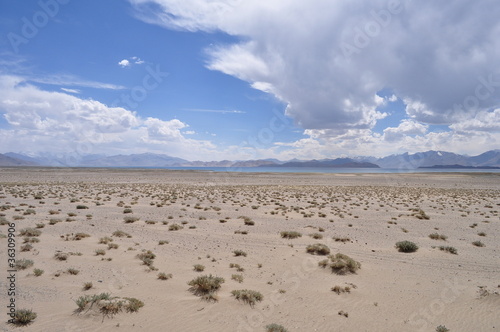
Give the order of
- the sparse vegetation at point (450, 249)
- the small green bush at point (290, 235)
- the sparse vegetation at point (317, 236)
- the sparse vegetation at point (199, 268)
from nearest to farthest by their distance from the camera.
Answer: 1. the sparse vegetation at point (199, 268)
2. the sparse vegetation at point (450, 249)
3. the sparse vegetation at point (317, 236)
4. the small green bush at point (290, 235)

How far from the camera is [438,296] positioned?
28.0ft

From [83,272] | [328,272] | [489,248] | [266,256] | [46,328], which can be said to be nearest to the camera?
[46,328]

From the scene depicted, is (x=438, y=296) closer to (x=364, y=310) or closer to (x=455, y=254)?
(x=364, y=310)

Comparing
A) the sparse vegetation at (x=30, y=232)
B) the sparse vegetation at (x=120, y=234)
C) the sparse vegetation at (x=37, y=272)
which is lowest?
the sparse vegetation at (x=120, y=234)

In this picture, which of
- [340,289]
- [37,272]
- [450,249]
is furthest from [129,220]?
[450,249]

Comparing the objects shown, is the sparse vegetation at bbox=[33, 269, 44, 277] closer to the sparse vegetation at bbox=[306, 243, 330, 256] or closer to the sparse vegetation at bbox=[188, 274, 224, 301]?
the sparse vegetation at bbox=[188, 274, 224, 301]

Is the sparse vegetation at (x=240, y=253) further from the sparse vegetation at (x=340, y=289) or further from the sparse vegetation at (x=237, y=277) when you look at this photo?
the sparse vegetation at (x=340, y=289)

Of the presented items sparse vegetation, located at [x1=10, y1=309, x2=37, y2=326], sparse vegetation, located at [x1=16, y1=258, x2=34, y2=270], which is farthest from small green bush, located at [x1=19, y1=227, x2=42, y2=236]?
sparse vegetation, located at [x1=10, y1=309, x2=37, y2=326]

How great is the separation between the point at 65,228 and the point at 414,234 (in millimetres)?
20370

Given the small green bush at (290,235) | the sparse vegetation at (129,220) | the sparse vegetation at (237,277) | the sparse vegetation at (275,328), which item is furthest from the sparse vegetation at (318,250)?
the sparse vegetation at (129,220)

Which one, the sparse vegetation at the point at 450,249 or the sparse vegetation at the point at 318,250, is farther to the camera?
the sparse vegetation at the point at 450,249

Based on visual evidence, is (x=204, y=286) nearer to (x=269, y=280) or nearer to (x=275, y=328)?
(x=269, y=280)

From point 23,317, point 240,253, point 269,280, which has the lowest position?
point 269,280

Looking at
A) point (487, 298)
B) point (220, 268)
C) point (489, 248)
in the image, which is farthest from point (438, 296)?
point (489, 248)
